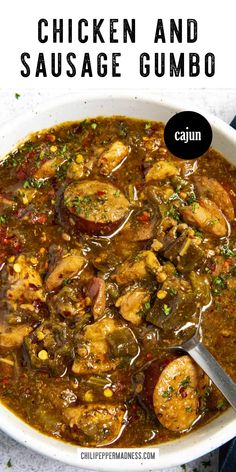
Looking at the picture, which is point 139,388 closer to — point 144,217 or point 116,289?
point 116,289

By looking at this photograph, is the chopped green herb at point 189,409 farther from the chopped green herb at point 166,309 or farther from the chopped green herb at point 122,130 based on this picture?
the chopped green herb at point 122,130

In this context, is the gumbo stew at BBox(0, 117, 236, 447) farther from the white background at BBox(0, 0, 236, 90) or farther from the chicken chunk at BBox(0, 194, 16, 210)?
the white background at BBox(0, 0, 236, 90)

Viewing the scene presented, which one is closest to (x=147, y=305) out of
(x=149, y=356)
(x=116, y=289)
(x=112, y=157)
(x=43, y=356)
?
(x=116, y=289)

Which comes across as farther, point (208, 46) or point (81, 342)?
point (208, 46)

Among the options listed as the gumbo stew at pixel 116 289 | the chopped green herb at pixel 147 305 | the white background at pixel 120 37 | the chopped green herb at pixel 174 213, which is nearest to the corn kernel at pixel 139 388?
the gumbo stew at pixel 116 289

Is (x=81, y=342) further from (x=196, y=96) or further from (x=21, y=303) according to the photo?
(x=196, y=96)

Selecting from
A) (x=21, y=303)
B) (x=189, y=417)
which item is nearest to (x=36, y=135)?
(x=21, y=303)
